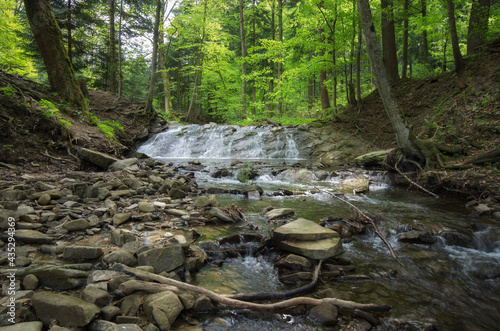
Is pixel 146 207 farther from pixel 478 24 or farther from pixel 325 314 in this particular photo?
pixel 478 24

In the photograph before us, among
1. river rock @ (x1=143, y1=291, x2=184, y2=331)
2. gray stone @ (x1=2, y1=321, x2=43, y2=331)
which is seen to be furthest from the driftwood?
gray stone @ (x1=2, y1=321, x2=43, y2=331)

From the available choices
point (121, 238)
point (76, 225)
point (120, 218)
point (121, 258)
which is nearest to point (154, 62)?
point (120, 218)

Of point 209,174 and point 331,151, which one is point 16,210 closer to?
point 209,174

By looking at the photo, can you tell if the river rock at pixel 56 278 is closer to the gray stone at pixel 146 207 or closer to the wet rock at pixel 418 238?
the gray stone at pixel 146 207

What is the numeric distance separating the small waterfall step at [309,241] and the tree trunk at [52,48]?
10.9 m

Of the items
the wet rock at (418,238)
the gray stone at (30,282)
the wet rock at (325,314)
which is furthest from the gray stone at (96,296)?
the wet rock at (418,238)

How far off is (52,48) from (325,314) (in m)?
12.2

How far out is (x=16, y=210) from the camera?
12.2ft

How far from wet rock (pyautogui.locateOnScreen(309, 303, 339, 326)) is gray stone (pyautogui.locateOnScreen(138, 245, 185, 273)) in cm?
150

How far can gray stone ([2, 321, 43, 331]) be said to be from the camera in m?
1.62

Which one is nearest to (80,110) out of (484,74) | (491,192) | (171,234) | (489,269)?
(171,234)

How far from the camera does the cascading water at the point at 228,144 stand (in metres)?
15.0

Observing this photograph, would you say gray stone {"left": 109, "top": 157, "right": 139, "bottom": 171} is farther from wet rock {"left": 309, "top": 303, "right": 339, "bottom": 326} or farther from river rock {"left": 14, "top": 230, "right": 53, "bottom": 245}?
wet rock {"left": 309, "top": 303, "right": 339, "bottom": 326}

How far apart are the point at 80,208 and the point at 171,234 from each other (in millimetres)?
1873
